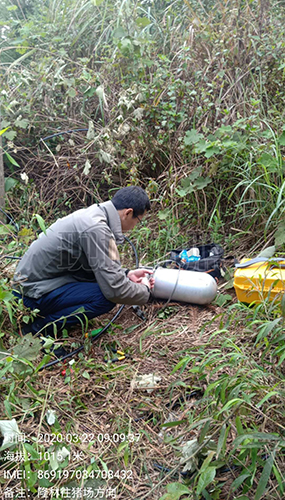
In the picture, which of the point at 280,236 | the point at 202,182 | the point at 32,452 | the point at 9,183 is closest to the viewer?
the point at 32,452

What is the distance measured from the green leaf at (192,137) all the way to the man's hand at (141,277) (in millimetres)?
1598

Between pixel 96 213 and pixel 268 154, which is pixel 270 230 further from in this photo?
pixel 96 213

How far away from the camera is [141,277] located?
10.7 ft

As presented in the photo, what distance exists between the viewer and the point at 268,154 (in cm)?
371

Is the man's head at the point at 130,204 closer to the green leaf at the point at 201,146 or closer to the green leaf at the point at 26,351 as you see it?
the green leaf at the point at 26,351

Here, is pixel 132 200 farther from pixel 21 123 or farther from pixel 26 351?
pixel 21 123

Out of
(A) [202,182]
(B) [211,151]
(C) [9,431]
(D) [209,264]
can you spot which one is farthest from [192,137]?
(C) [9,431]

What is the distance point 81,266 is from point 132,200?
629 mm

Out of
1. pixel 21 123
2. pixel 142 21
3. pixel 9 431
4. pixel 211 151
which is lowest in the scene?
pixel 9 431

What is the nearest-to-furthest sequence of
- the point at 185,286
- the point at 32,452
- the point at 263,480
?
the point at 263,480 < the point at 32,452 < the point at 185,286

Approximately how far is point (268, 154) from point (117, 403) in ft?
8.46

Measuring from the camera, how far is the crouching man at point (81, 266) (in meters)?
2.82

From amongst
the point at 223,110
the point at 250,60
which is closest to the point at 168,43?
the point at 250,60

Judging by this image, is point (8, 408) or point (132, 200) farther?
point (132, 200)
